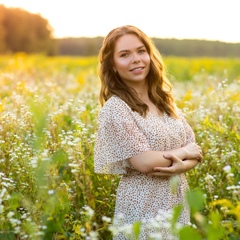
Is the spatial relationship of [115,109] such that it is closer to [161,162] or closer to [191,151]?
[161,162]

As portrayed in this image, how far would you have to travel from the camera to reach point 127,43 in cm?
347

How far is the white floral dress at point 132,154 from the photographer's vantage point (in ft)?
10.6

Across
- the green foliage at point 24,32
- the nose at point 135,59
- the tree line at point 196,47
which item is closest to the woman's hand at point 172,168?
the nose at point 135,59

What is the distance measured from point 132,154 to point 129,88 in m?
0.50

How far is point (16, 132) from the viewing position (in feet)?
13.4

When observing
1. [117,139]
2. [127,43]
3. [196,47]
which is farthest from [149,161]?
[196,47]

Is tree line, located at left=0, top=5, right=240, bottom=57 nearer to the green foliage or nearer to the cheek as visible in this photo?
the green foliage

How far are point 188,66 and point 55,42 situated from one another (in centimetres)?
5013

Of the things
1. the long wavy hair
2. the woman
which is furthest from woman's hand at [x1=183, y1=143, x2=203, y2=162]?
the long wavy hair

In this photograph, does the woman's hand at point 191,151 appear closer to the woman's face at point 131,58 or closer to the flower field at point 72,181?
the flower field at point 72,181

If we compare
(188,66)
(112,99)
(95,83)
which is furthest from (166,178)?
(188,66)

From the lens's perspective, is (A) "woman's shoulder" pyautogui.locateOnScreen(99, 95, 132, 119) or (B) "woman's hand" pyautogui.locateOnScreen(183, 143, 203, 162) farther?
(B) "woman's hand" pyautogui.locateOnScreen(183, 143, 203, 162)

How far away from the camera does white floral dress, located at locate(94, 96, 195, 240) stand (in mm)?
3246

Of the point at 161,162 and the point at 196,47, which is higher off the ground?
the point at 161,162
